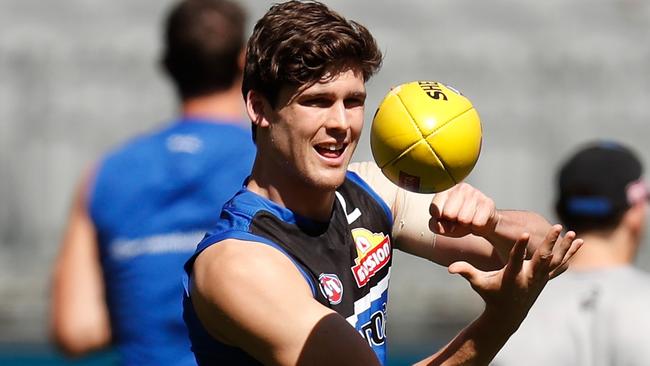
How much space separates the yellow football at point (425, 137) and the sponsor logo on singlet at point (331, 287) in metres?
0.35

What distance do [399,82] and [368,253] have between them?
8.44 m

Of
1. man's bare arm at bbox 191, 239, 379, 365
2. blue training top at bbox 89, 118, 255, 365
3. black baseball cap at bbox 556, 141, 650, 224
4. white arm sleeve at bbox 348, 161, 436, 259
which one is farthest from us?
black baseball cap at bbox 556, 141, 650, 224

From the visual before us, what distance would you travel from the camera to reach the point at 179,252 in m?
4.79

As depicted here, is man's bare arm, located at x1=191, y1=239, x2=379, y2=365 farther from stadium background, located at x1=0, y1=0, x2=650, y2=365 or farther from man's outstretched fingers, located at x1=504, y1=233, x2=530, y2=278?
stadium background, located at x1=0, y1=0, x2=650, y2=365

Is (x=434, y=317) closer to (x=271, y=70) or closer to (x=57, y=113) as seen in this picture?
(x=57, y=113)

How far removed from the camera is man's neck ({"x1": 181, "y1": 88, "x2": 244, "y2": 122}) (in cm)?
504

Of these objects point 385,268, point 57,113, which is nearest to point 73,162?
point 57,113

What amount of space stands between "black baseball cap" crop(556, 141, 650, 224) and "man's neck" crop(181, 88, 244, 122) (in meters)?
1.55

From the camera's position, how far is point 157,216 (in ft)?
15.9

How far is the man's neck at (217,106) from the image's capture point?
16.5 feet

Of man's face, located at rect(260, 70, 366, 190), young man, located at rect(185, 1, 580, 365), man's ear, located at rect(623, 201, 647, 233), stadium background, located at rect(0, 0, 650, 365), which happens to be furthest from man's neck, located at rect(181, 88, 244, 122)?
stadium background, located at rect(0, 0, 650, 365)

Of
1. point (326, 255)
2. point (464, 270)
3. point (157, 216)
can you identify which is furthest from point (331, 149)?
point (157, 216)

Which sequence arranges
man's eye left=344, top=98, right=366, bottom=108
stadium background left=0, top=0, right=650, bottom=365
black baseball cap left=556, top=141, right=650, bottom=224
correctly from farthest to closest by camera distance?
stadium background left=0, top=0, right=650, bottom=365, black baseball cap left=556, top=141, right=650, bottom=224, man's eye left=344, top=98, right=366, bottom=108

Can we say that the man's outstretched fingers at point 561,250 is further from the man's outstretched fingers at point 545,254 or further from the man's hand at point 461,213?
the man's hand at point 461,213
